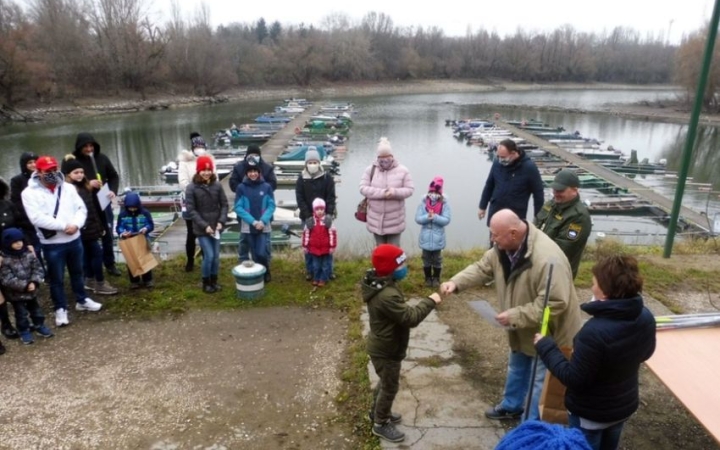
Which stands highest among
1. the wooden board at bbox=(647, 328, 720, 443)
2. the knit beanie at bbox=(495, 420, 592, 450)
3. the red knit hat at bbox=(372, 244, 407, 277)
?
the knit beanie at bbox=(495, 420, 592, 450)

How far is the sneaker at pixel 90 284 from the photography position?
213 inches

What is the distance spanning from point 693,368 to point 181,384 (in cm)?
351

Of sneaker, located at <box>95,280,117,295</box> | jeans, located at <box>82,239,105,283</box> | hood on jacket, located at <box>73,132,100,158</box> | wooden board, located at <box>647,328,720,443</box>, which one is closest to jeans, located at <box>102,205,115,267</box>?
jeans, located at <box>82,239,105,283</box>

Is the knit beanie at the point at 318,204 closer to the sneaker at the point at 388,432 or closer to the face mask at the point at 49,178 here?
the face mask at the point at 49,178

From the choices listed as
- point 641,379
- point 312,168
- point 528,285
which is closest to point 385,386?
point 528,285

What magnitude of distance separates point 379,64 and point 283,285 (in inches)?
3169

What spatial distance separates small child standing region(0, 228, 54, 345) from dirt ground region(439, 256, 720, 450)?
375 centimetres

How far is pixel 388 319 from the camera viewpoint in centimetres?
309

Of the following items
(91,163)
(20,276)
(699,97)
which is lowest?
(20,276)

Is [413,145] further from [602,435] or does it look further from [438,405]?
[602,435]

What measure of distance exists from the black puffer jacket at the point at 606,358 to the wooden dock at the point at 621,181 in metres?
12.8

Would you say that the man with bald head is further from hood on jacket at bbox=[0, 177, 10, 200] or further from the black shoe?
hood on jacket at bbox=[0, 177, 10, 200]

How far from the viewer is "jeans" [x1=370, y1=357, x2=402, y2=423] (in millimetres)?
3203

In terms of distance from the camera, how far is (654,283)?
589cm
